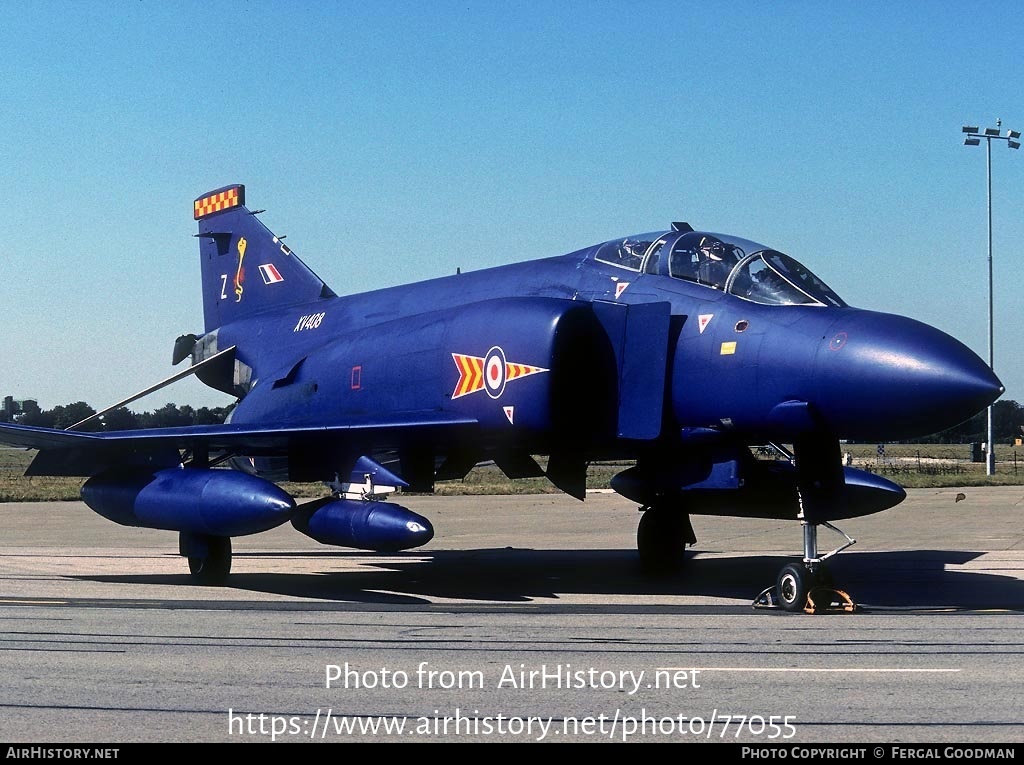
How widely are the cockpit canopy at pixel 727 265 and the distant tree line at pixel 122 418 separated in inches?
257

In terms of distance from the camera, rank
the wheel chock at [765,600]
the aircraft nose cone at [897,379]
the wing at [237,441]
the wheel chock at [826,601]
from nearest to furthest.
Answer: the aircraft nose cone at [897,379] → the wheel chock at [826,601] → the wheel chock at [765,600] → the wing at [237,441]

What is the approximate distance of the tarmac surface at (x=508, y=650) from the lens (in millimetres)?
6156

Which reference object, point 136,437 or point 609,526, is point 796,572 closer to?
point 136,437

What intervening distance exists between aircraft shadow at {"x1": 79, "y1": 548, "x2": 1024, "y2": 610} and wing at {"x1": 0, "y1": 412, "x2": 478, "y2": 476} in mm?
1398

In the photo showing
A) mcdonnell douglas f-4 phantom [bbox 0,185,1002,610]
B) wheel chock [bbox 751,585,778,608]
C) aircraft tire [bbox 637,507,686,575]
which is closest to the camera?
mcdonnell douglas f-4 phantom [bbox 0,185,1002,610]

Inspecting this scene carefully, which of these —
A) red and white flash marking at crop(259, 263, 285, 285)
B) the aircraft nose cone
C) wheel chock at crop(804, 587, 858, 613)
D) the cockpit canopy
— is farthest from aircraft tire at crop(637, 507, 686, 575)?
red and white flash marking at crop(259, 263, 285, 285)

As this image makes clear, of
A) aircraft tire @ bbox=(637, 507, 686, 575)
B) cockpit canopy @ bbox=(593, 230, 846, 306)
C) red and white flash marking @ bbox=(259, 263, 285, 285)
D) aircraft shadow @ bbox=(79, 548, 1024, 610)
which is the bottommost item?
aircraft shadow @ bbox=(79, 548, 1024, 610)

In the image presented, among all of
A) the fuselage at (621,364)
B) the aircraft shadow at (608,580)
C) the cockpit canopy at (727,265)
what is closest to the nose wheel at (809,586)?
the aircraft shadow at (608,580)

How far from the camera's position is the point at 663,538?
47.0ft

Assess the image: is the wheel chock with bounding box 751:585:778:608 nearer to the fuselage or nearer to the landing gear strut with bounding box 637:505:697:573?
the fuselage

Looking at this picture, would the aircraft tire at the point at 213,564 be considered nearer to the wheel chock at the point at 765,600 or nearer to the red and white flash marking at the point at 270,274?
the red and white flash marking at the point at 270,274

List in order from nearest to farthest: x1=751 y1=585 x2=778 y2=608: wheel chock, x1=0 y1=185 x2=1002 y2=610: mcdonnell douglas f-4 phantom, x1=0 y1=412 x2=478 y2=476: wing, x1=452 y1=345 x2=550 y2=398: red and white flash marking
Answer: x1=0 y1=185 x2=1002 y2=610: mcdonnell douglas f-4 phantom
x1=751 y1=585 x2=778 y2=608: wheel chock
x1=452 y1=345 x2=550 y2=398: red and white flash marking
x1=0 y1=412 x2=478 y2=476: wing

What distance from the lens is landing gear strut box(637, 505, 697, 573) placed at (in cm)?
1432
